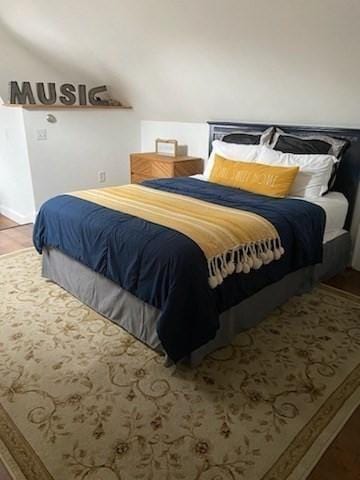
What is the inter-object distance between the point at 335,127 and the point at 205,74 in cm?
127

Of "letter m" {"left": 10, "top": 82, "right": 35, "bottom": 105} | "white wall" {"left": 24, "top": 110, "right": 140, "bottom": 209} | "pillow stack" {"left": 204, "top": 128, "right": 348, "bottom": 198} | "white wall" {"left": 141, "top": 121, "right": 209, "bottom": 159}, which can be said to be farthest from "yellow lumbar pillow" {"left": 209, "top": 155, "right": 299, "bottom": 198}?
"letter m" {"left": 10, "top": 82, "right": 35, "bottom": 105}

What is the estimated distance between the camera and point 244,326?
2.18 meters

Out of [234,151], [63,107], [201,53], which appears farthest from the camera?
[63,107]

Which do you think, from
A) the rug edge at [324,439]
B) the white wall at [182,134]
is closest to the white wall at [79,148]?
the white wall at [182,134]

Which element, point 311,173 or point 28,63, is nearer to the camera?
point 311,173

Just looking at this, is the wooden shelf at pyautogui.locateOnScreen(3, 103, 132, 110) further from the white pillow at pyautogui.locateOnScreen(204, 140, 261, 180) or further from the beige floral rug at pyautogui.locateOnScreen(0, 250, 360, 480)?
the beige floral rug at pyautogui.locateOnScreen(0, 250, 360, 480)

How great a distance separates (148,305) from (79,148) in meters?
2.92

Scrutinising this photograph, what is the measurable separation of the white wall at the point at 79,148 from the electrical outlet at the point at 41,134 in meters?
0.02

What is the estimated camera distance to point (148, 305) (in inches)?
75.6

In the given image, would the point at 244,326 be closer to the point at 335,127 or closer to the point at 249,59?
the point at 335,127

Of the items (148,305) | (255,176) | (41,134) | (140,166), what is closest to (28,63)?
(41,134)

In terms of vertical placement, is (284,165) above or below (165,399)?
above

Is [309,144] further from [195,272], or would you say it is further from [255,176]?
[195,272]

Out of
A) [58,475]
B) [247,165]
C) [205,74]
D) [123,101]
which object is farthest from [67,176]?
[58,475]
